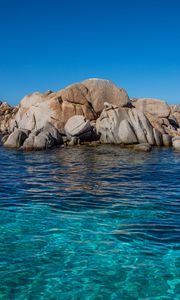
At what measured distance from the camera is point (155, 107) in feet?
173

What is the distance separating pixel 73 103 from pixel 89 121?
4.92 m

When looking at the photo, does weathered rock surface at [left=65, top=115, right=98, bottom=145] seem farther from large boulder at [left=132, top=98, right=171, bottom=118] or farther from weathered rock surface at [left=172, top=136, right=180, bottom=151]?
large boulder at [left=132, top=98, right=171, bottom=118]

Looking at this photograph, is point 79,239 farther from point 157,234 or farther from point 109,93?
point 109,93

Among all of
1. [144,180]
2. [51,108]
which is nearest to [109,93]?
[51,108]

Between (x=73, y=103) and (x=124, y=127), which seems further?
(x=73, y=103)

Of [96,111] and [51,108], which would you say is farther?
[96,111]

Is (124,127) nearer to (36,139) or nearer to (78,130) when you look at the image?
(78,130)

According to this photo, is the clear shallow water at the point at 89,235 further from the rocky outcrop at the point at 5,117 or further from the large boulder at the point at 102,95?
the rocky outcrop at the point at 5,117

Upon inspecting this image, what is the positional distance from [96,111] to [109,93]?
2895 millimetres

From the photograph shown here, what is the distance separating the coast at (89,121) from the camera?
39.8 meters

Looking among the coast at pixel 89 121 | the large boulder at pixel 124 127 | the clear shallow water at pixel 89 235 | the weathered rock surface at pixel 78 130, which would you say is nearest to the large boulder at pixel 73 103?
the coast at pixel 89 121

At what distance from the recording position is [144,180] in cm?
2080

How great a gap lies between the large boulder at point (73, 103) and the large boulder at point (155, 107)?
484cm

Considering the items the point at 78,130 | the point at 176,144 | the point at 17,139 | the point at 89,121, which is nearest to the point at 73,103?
the point at 89,121
